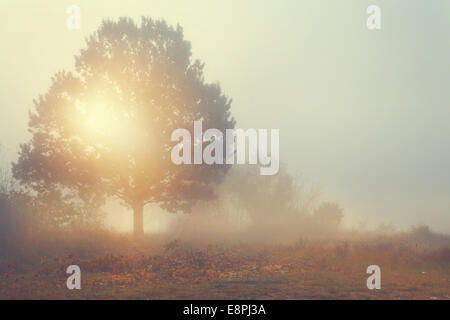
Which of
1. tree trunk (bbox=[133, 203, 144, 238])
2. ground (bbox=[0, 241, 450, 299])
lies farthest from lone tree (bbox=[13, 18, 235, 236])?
ground (bbox=[0, 241, 450, 299])

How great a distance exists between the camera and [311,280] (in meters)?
13.9

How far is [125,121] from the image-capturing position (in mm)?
26906

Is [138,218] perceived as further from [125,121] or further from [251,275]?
[251,275]

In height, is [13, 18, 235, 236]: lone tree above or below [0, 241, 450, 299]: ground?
above

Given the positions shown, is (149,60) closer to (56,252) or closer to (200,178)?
(200,178)

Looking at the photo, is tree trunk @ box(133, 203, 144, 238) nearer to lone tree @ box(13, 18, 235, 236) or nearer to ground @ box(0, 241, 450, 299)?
lone tree @ box(13, 18, 235, 236)

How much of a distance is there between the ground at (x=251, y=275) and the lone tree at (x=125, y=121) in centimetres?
722

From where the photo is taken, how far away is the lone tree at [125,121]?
26.4 m

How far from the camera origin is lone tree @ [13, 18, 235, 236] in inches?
1038

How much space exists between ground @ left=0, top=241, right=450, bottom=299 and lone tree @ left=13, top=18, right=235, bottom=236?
7.22 m

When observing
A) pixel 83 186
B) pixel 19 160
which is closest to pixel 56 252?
pixel 83 186

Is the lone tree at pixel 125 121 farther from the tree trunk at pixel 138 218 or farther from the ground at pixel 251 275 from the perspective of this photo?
the ground at pixel 251 275

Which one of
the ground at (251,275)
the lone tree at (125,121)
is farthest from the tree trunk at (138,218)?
the ground at (251,275)
